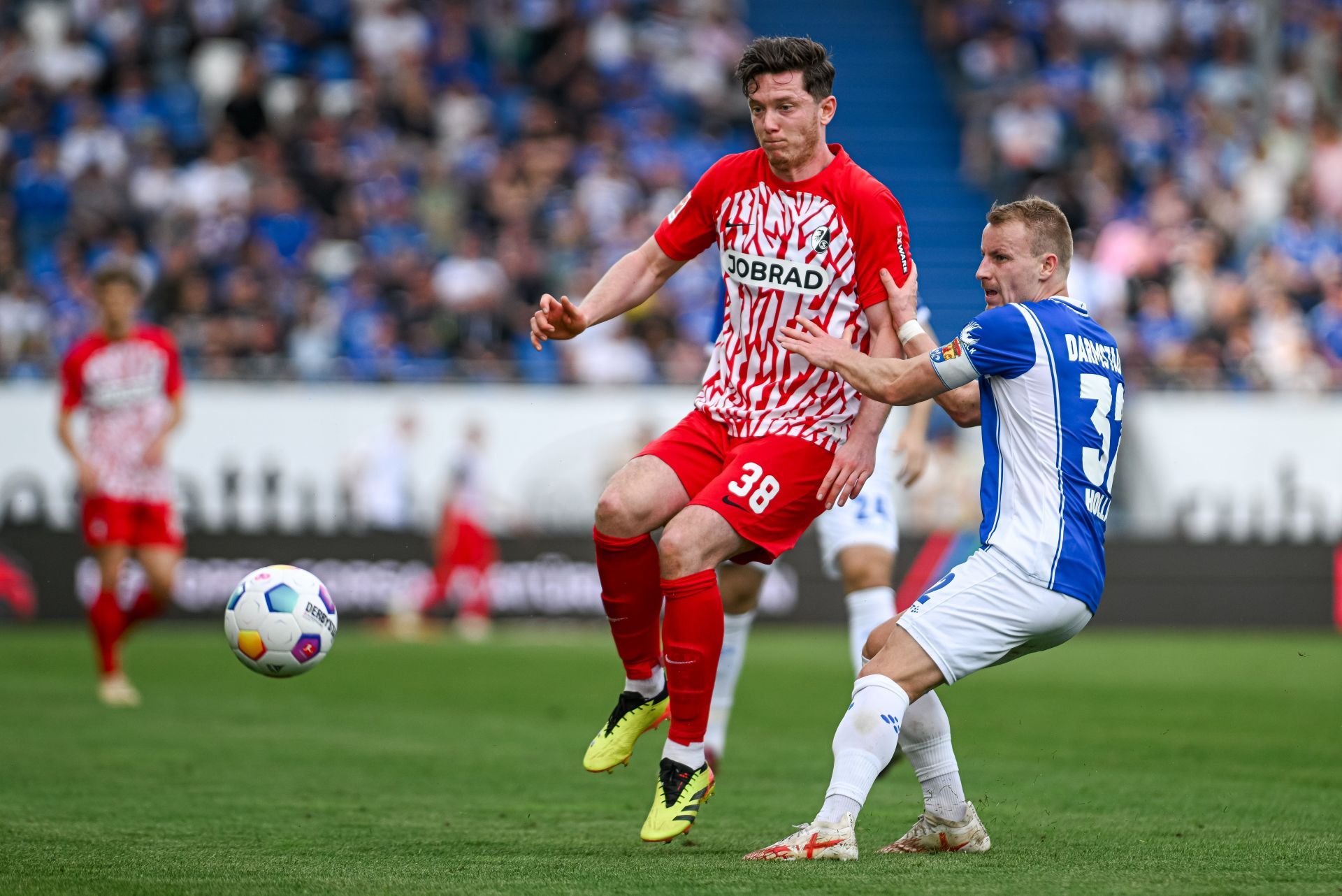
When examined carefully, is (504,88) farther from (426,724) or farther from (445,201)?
(426,724)

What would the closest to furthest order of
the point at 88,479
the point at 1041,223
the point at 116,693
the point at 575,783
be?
the point at 1041,223 → the point at 575,783 → the point at 116,693 → the point at 88,479

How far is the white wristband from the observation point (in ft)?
20.1

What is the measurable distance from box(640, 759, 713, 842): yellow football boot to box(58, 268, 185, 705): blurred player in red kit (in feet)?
23.0

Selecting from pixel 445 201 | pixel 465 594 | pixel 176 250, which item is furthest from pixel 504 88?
pixel 465 594

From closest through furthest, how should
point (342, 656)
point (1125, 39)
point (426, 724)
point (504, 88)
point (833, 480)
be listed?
point (833, 480), point (426, 724), point (342, 656), point (504, 88), point (1125, 39)

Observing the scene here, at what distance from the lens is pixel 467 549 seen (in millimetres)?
18375

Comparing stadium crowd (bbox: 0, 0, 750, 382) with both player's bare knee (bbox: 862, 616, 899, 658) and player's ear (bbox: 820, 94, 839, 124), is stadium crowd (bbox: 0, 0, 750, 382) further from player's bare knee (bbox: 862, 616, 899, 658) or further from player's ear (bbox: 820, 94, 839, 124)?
player's bare knee (bbox: 862, 616, 899, 658)

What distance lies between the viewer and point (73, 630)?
17.9m

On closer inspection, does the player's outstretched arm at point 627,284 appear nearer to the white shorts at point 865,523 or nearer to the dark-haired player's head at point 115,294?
the white shorts at point 865,523

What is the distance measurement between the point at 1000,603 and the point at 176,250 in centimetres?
1574

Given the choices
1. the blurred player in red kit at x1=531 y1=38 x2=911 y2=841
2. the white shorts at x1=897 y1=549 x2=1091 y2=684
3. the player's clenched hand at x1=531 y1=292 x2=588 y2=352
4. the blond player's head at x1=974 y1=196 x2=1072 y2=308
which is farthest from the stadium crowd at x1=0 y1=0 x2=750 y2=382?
the white shorts at x1=897 y1=549 x2=1091 y2=684

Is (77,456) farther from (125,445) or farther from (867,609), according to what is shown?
(867,609)

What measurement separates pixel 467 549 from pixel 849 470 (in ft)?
41.3

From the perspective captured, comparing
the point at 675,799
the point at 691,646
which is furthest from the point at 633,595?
the point at 675,799
